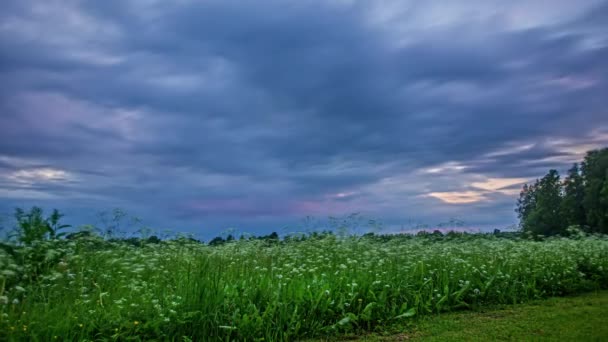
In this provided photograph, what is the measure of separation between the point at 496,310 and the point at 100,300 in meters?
6.26

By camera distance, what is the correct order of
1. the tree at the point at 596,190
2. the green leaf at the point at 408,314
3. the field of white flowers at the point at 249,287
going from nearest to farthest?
the field of white flowers at the point at 249,287 → the green leaf at the point at 408,314 → the tree at the point at 596,190

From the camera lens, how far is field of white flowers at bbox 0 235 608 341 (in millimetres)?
5430

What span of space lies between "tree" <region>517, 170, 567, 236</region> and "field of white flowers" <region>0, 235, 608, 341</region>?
18.6m

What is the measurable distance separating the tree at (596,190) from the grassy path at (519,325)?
20.3 metres

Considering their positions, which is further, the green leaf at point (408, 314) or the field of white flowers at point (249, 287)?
the green leaf at point (408, 314)

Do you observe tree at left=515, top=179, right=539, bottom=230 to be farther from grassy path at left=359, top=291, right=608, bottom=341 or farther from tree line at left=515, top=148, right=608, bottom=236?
grassy path at left=359, top=291, right=608, bottom=341

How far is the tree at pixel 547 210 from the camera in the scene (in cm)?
2766

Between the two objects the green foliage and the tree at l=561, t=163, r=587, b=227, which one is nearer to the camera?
the green foliage

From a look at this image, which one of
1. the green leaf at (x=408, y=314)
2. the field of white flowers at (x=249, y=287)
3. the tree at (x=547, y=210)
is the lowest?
the green leaf at (x=408, y=314)

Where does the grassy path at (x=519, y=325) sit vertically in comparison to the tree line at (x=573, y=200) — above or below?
below

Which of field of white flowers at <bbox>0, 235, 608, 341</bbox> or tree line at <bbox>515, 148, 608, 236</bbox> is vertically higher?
tree line at <bbox>515, 148, 608, 236</bbox>

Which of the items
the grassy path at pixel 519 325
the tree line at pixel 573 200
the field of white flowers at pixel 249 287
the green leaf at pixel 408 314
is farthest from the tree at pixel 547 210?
the green leaf at pixel 408 314

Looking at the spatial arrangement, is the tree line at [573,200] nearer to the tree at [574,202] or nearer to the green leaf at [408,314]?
the tree at [574,202]

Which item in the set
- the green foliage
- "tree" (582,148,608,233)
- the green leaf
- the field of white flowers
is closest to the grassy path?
the green leaf
